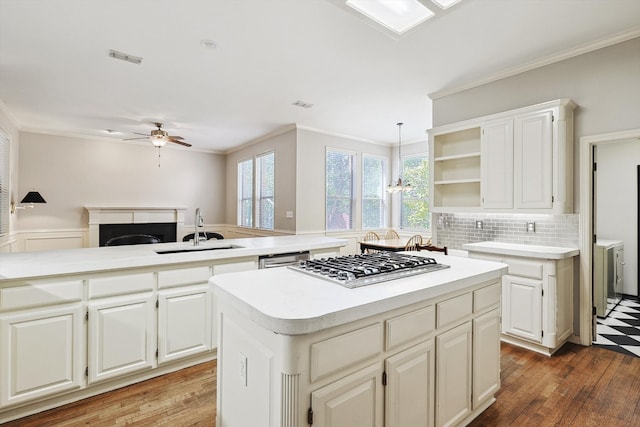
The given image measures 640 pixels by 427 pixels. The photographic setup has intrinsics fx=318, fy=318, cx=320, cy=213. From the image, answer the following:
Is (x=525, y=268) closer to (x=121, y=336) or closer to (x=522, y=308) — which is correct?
(x=522, y=308)

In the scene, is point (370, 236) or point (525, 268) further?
point (370, 236)

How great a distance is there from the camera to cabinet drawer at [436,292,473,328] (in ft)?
5.47

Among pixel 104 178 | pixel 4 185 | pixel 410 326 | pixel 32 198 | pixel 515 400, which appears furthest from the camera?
pixel 104 178

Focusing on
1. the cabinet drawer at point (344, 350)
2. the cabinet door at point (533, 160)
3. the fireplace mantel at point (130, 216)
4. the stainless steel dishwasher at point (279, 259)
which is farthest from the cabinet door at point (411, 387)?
the fireplace mantel at point (130, 216)

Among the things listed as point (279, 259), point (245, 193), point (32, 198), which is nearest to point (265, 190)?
point (245, 193)

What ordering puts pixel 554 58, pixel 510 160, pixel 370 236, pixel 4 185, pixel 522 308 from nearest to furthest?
pixel 522 308 < pixel 554 58 < pixel 510 160 < pixel 4 185 < pixel 370 236

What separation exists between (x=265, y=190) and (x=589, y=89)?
17.3 feet

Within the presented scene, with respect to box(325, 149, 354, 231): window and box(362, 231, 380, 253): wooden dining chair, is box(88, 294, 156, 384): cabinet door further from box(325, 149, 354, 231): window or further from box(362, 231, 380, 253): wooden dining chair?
box(362, 231, 380, 253): wooden dining chair

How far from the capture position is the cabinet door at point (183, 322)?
2480mm

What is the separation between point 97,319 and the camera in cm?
221

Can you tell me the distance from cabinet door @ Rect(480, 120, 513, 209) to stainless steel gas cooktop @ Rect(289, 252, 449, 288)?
72.0 inches

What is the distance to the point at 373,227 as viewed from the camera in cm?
696

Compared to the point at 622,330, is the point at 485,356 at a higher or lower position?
higher

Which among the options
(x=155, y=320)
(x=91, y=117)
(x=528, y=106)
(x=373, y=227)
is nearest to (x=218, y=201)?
(x=91, y=117)
